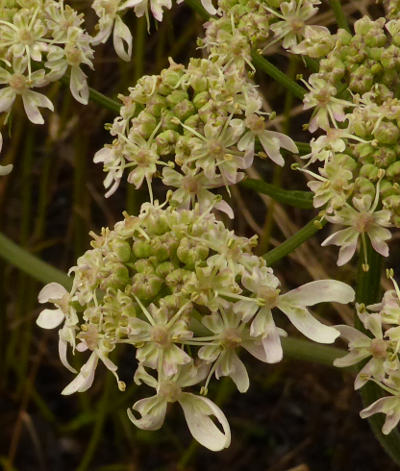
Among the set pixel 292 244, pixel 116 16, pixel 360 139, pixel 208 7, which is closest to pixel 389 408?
pixel 292 244

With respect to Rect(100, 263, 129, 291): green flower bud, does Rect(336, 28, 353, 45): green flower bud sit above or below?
below

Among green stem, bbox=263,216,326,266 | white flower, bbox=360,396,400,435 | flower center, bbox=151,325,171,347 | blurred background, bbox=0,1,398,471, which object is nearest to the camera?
flower center, bbox=151,325,171,347

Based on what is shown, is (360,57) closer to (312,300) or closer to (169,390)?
(312,300)

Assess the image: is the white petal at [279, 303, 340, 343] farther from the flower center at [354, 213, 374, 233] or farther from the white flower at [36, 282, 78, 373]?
the white flower at [36, 282, 78, 373]

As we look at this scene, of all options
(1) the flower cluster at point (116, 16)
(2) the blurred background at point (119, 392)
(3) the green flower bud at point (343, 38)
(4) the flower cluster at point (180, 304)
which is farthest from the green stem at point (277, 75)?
(2) the blurred background at point (119, 392)

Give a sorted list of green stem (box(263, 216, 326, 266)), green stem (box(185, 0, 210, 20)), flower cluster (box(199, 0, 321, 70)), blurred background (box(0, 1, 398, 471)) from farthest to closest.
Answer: blurred background (box(0, 1, 398, 471)) < green stem (box(185, 0, 210, 20)) < flower cluster (box(199, 0, 321, 70)) < green stem (box(263, 216, 326, 266))

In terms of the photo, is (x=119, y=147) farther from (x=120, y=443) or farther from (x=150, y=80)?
(x=120, y=443)

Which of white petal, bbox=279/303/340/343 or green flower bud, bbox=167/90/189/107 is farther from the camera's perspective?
green flower bud, bbox=167/90/189/107

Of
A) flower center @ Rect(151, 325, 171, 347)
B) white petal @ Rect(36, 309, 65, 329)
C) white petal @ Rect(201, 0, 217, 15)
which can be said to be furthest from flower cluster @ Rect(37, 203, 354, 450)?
white petal @ Rect(201, 0, 217, 15)
